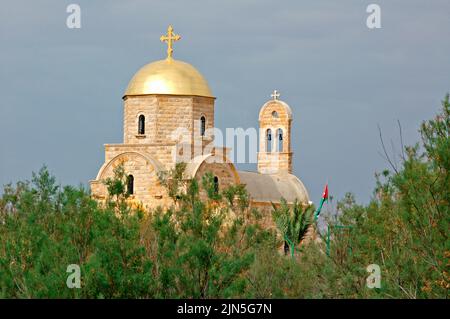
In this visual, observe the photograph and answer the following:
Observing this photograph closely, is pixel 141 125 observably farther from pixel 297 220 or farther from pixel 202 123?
pixel 297 220

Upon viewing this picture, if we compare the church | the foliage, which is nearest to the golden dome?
the church

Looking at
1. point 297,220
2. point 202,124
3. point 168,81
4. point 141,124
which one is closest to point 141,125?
point 141,124

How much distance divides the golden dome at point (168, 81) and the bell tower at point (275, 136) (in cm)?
784

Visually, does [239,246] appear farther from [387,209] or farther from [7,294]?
[7,294]

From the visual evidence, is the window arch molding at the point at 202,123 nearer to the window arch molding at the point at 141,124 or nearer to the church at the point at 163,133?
the church at the point at 163,133

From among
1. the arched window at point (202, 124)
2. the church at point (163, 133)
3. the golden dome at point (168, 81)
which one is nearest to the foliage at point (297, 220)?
the church at point (163, 133)

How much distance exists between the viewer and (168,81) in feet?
→ 155

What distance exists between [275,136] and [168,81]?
933cm

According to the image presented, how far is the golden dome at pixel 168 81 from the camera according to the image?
46.9 meters

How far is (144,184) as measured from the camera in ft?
153

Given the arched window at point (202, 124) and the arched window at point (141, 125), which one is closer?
the arched window at point (202, 124)

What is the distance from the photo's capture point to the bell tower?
55.1m

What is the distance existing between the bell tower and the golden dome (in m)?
7.84
